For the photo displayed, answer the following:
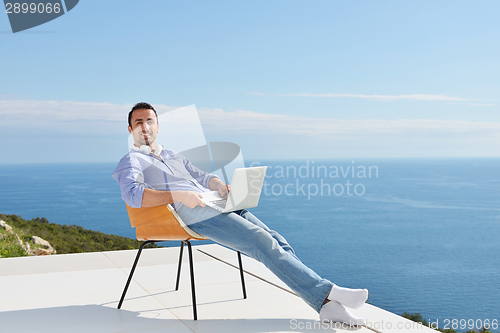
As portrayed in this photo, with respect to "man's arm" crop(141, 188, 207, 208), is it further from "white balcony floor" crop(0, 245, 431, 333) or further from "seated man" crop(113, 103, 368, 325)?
"white balcony floor" crop(0, 245, 431, 333)

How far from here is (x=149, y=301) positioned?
2.29m

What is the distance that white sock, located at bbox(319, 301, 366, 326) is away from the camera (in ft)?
5.50

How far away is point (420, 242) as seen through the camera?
147ft

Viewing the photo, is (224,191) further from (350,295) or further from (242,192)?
(350,295)

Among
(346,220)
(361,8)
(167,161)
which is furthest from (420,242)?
(167,161)

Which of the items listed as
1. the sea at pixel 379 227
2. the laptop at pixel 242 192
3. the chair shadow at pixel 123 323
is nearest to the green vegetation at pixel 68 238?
the chair shadow at pixel 123 323

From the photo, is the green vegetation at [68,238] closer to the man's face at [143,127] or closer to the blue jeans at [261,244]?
Result: the man's face at [143,127]

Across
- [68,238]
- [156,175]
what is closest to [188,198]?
[156,175]

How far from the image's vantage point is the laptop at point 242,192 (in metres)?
1.88

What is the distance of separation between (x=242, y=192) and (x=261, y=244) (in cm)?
28

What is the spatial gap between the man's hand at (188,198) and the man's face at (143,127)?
0.44 m

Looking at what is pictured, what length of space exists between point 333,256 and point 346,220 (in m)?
9.63

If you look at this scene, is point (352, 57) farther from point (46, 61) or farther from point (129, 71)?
point (46, 61)

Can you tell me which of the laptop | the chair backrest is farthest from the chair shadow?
the laptop
